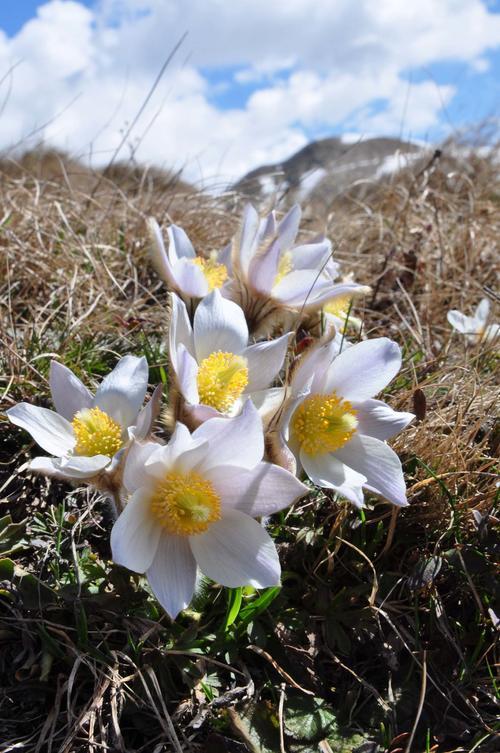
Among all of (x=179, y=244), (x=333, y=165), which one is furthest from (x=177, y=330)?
(x=333, y=165)

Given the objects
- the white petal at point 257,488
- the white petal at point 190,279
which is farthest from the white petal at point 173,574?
the white petal at point 190,279

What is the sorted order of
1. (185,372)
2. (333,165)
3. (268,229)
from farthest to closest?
1. (333,165)
2. (268,229)
3. (185,372)

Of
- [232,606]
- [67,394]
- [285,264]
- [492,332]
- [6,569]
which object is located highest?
[67,394]

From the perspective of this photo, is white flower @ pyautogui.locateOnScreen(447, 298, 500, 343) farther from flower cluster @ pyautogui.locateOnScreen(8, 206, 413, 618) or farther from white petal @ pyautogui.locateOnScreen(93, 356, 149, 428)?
white petal @ pyautogui.locateOnScreen(93, 356, 149, 428)

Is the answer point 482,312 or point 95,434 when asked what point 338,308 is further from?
point 95,434

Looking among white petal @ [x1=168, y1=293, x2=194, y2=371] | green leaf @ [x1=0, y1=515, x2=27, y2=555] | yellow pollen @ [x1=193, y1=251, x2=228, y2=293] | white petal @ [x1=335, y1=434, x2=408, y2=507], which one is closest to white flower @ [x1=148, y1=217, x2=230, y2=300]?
yellow pollen @ [x1=193, y1=251, x2=228, y2=293]

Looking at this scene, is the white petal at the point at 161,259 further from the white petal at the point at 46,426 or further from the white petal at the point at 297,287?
the white petal at the point at 46,426

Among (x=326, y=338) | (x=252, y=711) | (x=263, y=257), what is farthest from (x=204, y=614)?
(x=263, y=257)

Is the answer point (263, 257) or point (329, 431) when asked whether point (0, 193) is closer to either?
point (263, 257)

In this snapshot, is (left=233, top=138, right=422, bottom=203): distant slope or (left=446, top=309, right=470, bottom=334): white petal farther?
(left=233, top=138, right=422, bottom=203): distant slope
